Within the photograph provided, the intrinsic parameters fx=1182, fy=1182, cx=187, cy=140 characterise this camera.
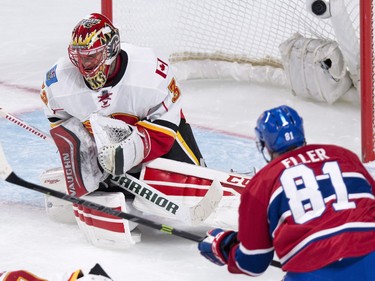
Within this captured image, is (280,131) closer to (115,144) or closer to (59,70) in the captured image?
(115,144)

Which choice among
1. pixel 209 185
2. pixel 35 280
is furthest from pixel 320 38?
pixel 35 280

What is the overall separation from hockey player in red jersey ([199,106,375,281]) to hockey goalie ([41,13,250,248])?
3.59 feet

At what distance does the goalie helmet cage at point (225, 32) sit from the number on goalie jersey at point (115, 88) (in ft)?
4.01

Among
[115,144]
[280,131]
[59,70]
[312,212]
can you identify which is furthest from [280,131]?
[59,70]

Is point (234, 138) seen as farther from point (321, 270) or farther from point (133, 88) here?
point (321, 270)

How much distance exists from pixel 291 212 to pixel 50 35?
3966 mm

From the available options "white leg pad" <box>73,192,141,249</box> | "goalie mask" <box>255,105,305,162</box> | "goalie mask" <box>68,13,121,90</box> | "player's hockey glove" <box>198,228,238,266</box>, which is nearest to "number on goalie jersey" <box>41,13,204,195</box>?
"goalie mask" <box>68,13,121,90</box>

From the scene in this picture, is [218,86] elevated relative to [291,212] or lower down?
lower down

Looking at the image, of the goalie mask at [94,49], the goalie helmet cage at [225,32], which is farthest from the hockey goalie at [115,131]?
the goalie helmet cage at [225,32]

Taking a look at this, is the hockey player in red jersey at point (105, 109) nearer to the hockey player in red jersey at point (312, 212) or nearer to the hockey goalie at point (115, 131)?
the hockey goalie at point (115, 131)

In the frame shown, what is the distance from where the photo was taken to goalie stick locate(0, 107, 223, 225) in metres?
3.64

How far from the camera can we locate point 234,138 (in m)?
4.85

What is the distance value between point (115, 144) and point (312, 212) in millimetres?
1309

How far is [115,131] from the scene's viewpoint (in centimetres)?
375
